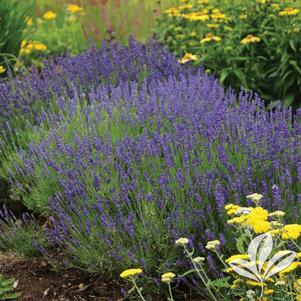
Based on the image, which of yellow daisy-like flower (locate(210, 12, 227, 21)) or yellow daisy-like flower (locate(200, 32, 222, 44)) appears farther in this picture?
yellow daisy-like flower (locate(210, 12, 227, 21))

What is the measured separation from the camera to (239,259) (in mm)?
2738

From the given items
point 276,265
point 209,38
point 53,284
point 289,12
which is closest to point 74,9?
point 209,38

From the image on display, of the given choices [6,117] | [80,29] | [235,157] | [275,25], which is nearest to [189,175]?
[235,157]

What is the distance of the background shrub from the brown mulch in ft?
8.29

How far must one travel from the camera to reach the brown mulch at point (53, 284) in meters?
3.79

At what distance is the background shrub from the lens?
6.04 m

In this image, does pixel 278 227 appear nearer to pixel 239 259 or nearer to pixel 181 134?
pixel 239 259

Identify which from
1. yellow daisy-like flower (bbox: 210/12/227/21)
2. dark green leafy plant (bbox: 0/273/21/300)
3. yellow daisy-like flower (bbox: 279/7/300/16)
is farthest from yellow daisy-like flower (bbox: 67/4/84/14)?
dark green leafy plant (bbox: 0/273/21/300)

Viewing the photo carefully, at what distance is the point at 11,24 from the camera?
22.1 ft

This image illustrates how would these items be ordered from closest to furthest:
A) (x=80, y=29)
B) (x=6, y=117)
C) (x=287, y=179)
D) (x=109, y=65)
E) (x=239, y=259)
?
(x=239, y=259) < (x=287, y=179) < (x=6, y=117) < (x=109, y=65) < (x=80, y=29)

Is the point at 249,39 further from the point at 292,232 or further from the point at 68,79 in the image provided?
the point at 292,232

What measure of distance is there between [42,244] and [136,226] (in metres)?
0.81

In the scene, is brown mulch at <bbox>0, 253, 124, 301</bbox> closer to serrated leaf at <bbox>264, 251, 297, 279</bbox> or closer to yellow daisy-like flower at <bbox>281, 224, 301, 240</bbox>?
serrated leaf at <bbox>264, 251, 297, 279</bbox>

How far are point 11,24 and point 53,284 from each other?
3509 mm
